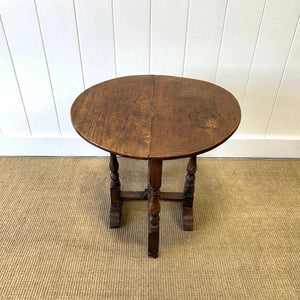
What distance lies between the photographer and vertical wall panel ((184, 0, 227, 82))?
4.41ft

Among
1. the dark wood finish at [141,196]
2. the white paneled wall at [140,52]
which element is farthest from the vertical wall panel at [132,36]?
the dark wood finish at [141,196]

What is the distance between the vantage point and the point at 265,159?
6.04ft

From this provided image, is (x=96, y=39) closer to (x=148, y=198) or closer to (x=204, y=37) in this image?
(x=204, y=37)

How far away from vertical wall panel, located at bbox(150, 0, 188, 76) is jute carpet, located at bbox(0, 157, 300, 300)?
623 millimetres

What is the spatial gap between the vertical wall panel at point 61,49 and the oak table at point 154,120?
415 mm

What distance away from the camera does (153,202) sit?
3.59 feet

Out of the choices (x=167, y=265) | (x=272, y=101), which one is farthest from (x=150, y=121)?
(x=272, y=101)

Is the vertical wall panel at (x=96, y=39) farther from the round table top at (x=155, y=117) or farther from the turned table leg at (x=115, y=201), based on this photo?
the turned table leg at (x=115, y=201)

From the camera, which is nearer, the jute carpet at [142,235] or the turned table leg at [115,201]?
the jute carpet at [142,235]

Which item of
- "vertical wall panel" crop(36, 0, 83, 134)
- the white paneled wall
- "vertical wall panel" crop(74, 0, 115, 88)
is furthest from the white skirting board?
"vertical wall panel" crop(74, 0, 115, 88)

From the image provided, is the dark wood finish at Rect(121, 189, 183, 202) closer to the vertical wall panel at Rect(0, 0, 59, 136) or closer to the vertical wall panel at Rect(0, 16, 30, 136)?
the vertical wall panel at Rect(0, 0, 59, 136)

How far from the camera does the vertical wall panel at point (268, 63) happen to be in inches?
53.6

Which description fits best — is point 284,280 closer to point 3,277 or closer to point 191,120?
point 191,120

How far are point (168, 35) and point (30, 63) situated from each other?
2.51 ft
